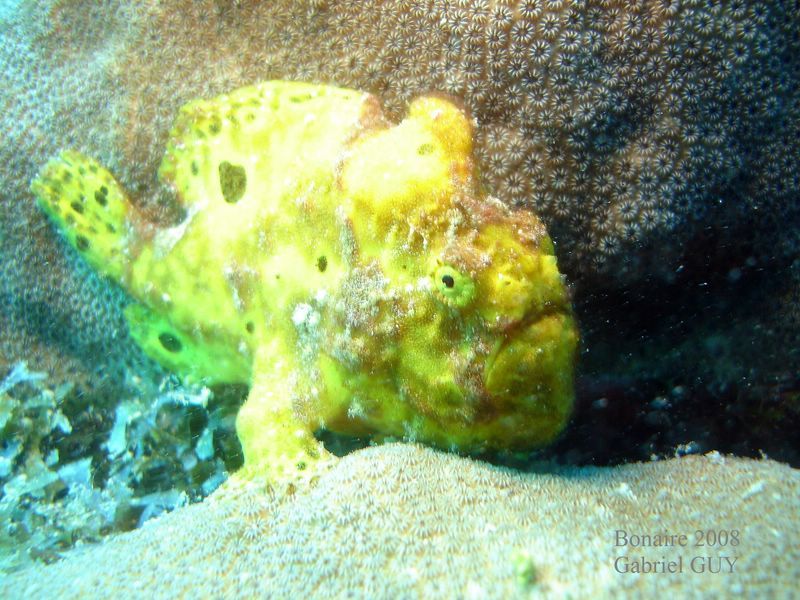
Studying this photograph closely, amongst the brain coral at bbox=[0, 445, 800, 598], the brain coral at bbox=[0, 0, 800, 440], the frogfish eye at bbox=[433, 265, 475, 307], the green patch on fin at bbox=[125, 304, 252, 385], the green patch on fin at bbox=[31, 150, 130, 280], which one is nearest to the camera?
the brain coral at bbox=[0, 445, 800, 598]

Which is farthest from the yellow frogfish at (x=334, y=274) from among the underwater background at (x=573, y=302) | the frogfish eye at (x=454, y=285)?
the underwater background at (x=573, y=302)

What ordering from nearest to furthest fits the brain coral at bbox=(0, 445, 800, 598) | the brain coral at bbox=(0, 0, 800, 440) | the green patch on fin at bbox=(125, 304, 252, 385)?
1. the brain coral at bbox=(0, 445, 800, 598)
2. the brain coral at bbox=(0, 0, 800, 440)
3. the green patch on fin at bbox=(125, 304, 252, 385)

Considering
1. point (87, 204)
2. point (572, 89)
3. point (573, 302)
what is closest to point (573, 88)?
point (572, 89)

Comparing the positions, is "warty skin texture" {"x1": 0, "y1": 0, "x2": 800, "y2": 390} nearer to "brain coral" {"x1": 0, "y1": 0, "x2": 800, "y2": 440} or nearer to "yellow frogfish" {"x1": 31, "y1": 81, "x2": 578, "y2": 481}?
"brain coral" {"x1": 0, "y1": 0, "x2": 800, "y2": 440}

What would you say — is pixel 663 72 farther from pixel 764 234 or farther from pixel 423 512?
pixel 423 512

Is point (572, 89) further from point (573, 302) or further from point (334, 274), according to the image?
point (334, 274)

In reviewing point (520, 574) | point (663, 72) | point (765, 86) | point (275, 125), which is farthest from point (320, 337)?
point (765, 86)

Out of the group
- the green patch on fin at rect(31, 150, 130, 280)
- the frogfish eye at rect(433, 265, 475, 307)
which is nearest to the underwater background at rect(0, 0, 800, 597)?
the green patch on fin at rect(31, 150, 130, 280)

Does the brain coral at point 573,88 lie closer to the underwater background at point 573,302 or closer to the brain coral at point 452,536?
the underwater background at point 573,302
